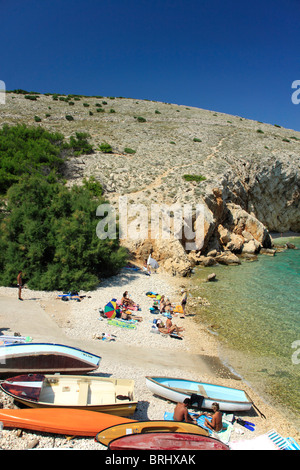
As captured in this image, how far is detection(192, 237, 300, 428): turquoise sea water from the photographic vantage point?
449 inches

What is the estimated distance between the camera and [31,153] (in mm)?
32094

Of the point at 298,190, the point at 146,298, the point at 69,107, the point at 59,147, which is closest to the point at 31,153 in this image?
the point at 59,147

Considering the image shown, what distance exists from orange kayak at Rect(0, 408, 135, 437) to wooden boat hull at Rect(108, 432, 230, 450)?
737mm

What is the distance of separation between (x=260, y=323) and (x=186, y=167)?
29334mm

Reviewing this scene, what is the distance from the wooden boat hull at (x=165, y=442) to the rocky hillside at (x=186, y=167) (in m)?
17.8

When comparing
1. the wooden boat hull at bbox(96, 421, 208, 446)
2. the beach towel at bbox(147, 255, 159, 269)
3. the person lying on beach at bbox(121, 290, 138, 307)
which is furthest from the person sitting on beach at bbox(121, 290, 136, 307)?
the wooden boat hull at bbox(96, 421, 208, 446)

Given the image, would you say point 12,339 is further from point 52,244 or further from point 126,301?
point 52,244

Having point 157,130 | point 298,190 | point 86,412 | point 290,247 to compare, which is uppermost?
point 157,130

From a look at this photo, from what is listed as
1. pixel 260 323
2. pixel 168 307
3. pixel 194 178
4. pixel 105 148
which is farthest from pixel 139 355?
pixel 105 148

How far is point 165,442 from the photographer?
6680 mm

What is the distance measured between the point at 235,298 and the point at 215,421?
40.6 ft

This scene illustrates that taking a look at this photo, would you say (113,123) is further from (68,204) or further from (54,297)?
(54,297)

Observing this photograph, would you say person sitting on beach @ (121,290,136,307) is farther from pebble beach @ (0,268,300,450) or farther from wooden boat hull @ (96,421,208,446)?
wooden boat hull @ (96,421,208,446)

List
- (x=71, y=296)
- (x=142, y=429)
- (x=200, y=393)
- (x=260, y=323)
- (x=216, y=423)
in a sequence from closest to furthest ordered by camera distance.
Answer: (x=142, y=429) < (x=216, y=423) < (x=200, y=393) < (x=260, y=323) < (x=71, y=296)
